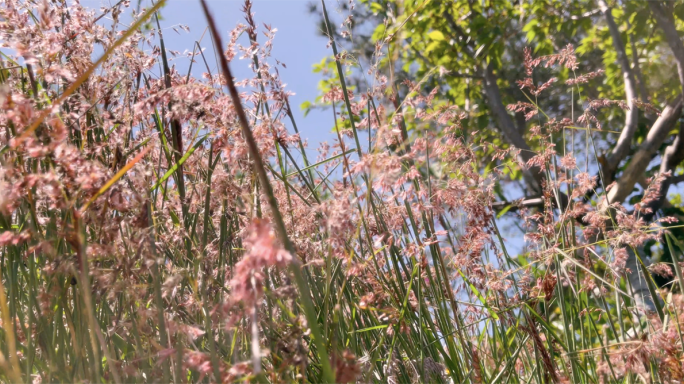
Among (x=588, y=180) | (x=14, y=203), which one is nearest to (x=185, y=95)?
(x=14, y=203)

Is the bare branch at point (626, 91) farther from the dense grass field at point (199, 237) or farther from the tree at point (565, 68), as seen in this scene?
the dense grass field at point (199, 237)

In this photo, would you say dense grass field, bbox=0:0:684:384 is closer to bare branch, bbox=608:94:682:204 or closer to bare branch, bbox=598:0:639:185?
bare branch, bbox=598:0:639:185

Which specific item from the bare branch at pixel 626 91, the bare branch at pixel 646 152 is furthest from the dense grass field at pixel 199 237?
the bare branch at pixel 646 152

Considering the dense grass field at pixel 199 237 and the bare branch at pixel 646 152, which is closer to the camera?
the dense grass field at pixel 199 237

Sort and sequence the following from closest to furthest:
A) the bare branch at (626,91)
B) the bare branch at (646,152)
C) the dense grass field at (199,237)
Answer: the dense grass field at (199,237) < the bare branch at (626,91) < the bare branch at (646,152)

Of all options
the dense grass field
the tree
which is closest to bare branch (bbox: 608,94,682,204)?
the tree

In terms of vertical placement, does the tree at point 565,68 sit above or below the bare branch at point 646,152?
above

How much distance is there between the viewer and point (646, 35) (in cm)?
568

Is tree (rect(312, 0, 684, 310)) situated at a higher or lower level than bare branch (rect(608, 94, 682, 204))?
higher

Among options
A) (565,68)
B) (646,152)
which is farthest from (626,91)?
(565,68)

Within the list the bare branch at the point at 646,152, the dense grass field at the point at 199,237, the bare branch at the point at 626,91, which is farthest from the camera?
the bare branch at the point at 646,152

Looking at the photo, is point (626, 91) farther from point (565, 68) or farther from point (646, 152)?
point (565, 68)

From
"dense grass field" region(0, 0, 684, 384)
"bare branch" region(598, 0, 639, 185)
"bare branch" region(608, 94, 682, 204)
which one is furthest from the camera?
"bare branch" region(608, 94, 682, 204)

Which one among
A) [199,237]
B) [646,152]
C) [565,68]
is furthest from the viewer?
[565,68]
